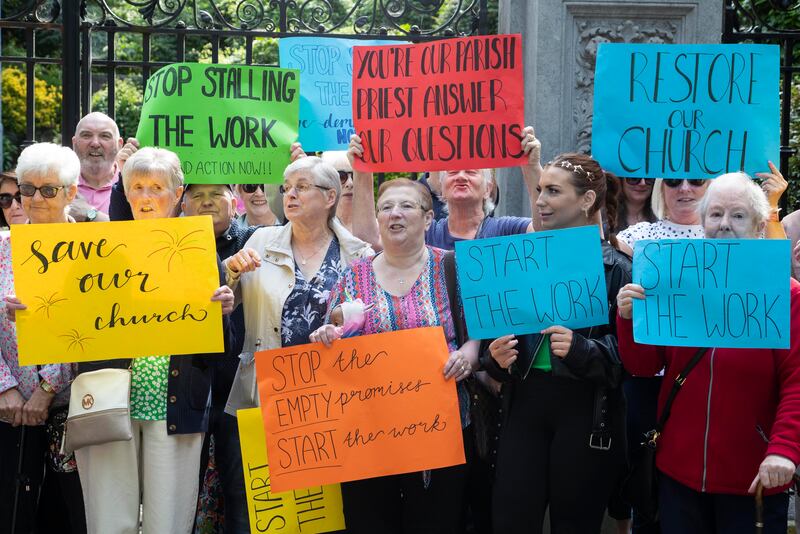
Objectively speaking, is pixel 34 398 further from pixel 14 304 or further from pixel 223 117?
pixel 223 117

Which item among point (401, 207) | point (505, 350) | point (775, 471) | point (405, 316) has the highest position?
point (401, 207)

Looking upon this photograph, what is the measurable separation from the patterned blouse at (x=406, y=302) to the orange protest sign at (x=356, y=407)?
0.11 meters

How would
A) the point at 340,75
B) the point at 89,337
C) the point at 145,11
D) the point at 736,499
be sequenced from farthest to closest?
1. the point at 145,11
2. the point at 340,75
3. the point at 89,337
4. the point at 736,499

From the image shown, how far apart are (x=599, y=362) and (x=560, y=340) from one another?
177 millimetres

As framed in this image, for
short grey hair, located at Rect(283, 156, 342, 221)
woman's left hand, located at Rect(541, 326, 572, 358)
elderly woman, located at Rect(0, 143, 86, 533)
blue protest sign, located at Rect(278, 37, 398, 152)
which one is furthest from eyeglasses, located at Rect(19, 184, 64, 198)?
woman's left hand, located at Rect(541, 326, 572, 358)

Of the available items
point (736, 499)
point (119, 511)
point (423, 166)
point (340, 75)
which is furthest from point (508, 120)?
point (119, 511)

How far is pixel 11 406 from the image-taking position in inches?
175

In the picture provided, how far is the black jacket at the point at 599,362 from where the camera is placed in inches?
156

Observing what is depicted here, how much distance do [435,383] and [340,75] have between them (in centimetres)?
239

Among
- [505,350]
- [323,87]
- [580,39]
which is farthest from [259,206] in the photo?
[505,350]

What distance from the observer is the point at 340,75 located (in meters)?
5.92

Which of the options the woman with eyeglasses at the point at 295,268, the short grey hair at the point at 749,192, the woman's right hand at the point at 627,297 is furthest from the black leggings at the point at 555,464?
the woman with eyeglasses at the point at 295,268

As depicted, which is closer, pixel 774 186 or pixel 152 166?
pixel 152 166

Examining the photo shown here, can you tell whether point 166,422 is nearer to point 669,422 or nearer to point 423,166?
point 423,166
